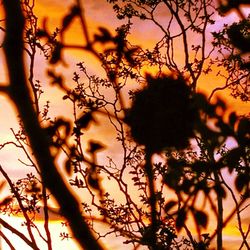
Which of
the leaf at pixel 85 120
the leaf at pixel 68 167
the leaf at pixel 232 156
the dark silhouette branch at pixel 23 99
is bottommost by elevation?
the dark silhouette branch at pixel 23 99

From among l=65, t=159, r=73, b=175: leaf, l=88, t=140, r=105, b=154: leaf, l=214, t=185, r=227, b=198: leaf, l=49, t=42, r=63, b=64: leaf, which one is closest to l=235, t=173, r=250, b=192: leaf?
l=214, t=185, r=227, b=198: leaf

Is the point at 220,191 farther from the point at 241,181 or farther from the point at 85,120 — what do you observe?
the point at 85,120

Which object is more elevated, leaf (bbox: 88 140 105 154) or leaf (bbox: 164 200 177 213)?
leaf (bbox: 88 140 105 154)

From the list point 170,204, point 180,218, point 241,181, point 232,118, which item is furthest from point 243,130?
point 170,204

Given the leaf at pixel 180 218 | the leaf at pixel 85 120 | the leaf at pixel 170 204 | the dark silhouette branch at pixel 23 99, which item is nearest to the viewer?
the dark silhouette branch at pixel 23 99

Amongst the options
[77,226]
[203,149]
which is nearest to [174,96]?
[77,226]

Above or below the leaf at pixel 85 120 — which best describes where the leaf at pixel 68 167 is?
below

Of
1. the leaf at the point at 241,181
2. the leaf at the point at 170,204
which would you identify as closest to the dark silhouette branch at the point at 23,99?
the leaf at the point at 241,181

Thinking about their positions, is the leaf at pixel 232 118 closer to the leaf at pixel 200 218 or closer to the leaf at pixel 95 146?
the leaf at pixel 200 218

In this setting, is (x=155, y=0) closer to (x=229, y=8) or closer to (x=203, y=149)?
(x=203, y=149)

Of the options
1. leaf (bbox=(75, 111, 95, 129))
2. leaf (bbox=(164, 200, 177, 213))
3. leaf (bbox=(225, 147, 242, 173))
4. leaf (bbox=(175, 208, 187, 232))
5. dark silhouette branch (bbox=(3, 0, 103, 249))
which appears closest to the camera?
dark silhouette branch (bbox=(3, 0, 103, 249))

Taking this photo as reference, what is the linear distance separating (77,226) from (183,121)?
3.32 feet

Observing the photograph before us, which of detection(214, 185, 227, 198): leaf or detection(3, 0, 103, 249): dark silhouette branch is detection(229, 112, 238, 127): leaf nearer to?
detection(214, 185, 227, 198): leaf

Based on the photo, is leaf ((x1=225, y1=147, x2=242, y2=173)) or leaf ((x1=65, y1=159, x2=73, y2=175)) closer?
leaf ((x1=225, y1=147, x2=242, y2=173))
